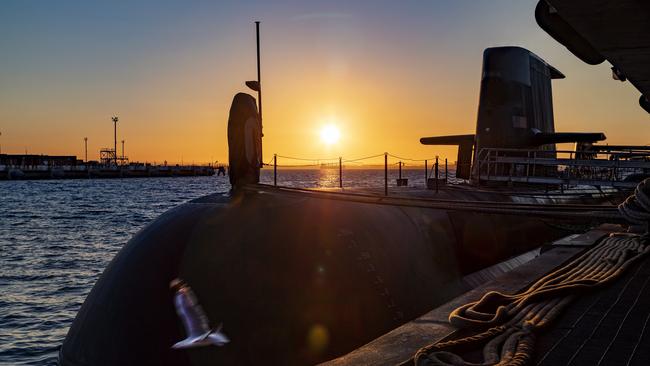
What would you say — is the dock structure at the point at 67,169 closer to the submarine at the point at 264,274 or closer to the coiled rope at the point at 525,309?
the submarine at the point at 264,274

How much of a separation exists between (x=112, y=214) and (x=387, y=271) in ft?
127

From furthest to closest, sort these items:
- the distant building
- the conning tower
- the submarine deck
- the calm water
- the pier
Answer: the distant building < the pier < the conning tower < the calm water < the submarine deck

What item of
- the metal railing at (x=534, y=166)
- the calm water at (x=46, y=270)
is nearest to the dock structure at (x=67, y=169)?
the calm water at (x=46, y=270)

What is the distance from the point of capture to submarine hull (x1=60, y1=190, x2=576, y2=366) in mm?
5676

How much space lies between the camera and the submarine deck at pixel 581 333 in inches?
140

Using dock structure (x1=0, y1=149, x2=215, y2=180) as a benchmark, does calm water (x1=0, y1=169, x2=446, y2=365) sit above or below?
below

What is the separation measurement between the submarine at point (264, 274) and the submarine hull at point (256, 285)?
13 mm

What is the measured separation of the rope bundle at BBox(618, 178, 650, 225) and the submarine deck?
58.5 inches

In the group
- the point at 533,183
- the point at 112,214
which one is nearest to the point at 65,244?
the point at 112,214

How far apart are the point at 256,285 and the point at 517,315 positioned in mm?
2741

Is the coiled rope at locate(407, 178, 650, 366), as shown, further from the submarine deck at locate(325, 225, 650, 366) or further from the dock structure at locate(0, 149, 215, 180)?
the dock structure at locate(0, 149, 215, 180)

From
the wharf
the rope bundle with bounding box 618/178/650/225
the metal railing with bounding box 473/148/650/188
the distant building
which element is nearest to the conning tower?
the metal railing with bounding box 473/148/650/188

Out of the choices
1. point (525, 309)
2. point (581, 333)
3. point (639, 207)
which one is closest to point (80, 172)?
point (639, 207)

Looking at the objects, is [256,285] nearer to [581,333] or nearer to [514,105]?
[581,333]
